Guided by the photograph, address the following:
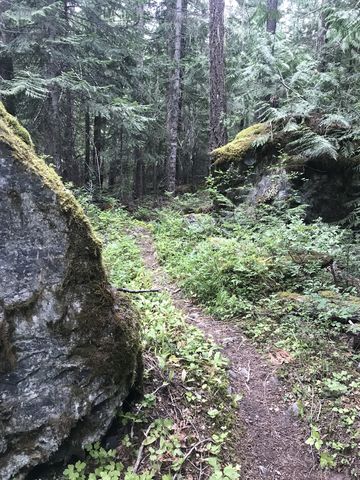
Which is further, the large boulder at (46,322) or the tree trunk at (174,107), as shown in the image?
the tree trunk at (174,107)

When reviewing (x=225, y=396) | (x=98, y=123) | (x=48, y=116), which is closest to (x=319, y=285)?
(x=225, y=396)

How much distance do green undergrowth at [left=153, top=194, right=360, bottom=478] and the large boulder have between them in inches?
81.2

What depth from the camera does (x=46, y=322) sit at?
268cm

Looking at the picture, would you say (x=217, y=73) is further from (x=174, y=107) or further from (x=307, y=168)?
(x=174, y=107)

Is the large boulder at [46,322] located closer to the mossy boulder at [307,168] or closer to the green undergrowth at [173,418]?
the green undergrowth at [173,418]

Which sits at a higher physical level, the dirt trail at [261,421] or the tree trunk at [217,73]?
the tree trunk at [217,73]

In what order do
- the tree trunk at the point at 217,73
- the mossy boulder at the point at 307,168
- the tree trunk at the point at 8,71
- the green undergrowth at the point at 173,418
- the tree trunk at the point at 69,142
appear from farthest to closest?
the tree trunk at the point at 69,142
the tree trunk at the point at 8,71
the tree trunk at the point at 217,73
the mossy boulder at the point at 307,168
the green undergrowth at the point at 173,418

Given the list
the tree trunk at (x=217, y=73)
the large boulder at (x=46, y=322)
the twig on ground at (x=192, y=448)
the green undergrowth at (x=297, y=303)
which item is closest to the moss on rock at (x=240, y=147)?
the tree trunk at (x=217, y=73)

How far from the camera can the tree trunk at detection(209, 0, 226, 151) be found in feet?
37.4

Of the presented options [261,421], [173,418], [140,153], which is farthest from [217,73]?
[173,418]

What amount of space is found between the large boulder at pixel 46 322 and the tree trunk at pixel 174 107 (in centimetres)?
1373

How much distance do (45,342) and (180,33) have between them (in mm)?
18254

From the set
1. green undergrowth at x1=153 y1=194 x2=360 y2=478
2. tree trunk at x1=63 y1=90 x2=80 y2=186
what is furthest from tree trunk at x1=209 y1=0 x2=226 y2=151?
tree trunk at x1=63 y1=90 x2=80 y2=186

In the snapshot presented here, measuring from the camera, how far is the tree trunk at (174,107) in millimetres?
16422
